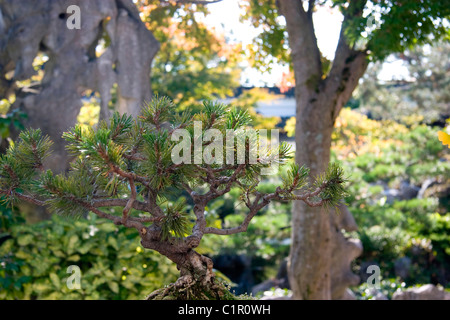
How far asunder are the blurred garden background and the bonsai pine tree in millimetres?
178

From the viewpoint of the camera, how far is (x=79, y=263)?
3607 millimetres

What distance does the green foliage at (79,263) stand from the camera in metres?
3.34

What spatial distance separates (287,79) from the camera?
15.9ft

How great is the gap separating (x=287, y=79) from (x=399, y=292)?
7.73 ft

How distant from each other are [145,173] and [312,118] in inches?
88.7

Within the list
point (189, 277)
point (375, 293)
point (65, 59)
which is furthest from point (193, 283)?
point (375, 293)

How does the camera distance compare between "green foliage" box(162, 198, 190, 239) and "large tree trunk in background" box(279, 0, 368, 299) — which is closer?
"green foliage" box(162, 198, 190, 239)

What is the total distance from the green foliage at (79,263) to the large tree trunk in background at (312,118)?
997 mm

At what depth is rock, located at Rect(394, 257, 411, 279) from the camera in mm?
6172
